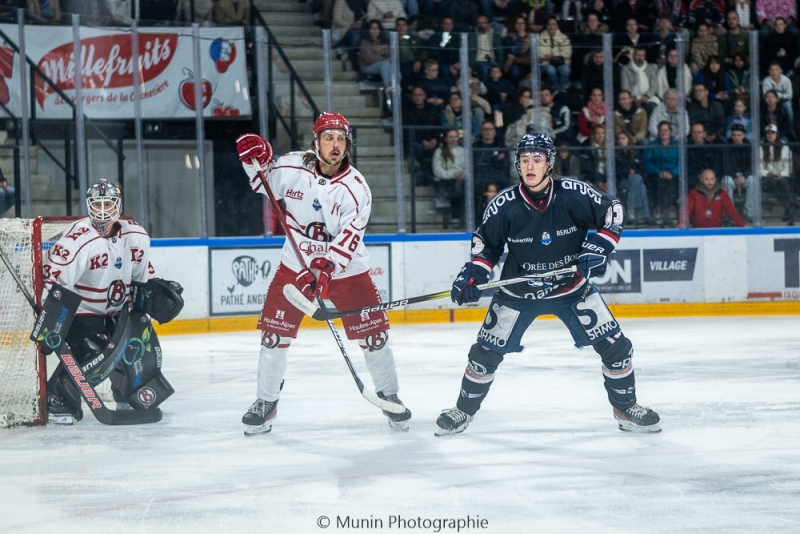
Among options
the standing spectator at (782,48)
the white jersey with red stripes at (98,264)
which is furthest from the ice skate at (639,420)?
the standing spectator at (782,48)

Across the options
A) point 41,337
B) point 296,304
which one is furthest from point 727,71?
point 41,337

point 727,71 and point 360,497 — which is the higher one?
point 727,71

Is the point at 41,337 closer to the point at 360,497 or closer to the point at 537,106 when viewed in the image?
the point at 360,497

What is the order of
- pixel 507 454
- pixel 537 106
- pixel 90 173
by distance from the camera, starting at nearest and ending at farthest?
1. pixel 507 454
2. pixel 90 173
3. pixel 537 106

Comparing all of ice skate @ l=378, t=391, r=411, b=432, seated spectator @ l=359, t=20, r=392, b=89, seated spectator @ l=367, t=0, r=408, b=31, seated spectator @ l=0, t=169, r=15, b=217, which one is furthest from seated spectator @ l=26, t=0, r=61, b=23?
ice skate @ l=378, t=391, r=411, b=432

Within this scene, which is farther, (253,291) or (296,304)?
(253,291)

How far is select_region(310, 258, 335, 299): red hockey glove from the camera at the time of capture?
13.4ft

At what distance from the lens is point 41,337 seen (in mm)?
4328

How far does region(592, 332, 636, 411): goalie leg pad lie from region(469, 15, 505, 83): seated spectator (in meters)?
4.66

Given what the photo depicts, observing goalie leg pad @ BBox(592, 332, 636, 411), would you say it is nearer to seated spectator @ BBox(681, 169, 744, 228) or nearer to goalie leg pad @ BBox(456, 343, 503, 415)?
goalie leg pad @ BBox(456, 343, 503, 415)

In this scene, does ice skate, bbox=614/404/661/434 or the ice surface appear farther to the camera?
ice skate, bbox=614/404/661/434

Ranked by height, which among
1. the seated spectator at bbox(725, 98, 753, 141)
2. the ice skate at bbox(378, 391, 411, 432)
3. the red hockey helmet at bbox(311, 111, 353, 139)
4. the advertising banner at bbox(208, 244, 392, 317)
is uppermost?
the seated spectator at bbox(725, 98, 753, 141)

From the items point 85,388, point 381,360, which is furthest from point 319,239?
point 85,388

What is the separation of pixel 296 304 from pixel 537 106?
4.82 m
